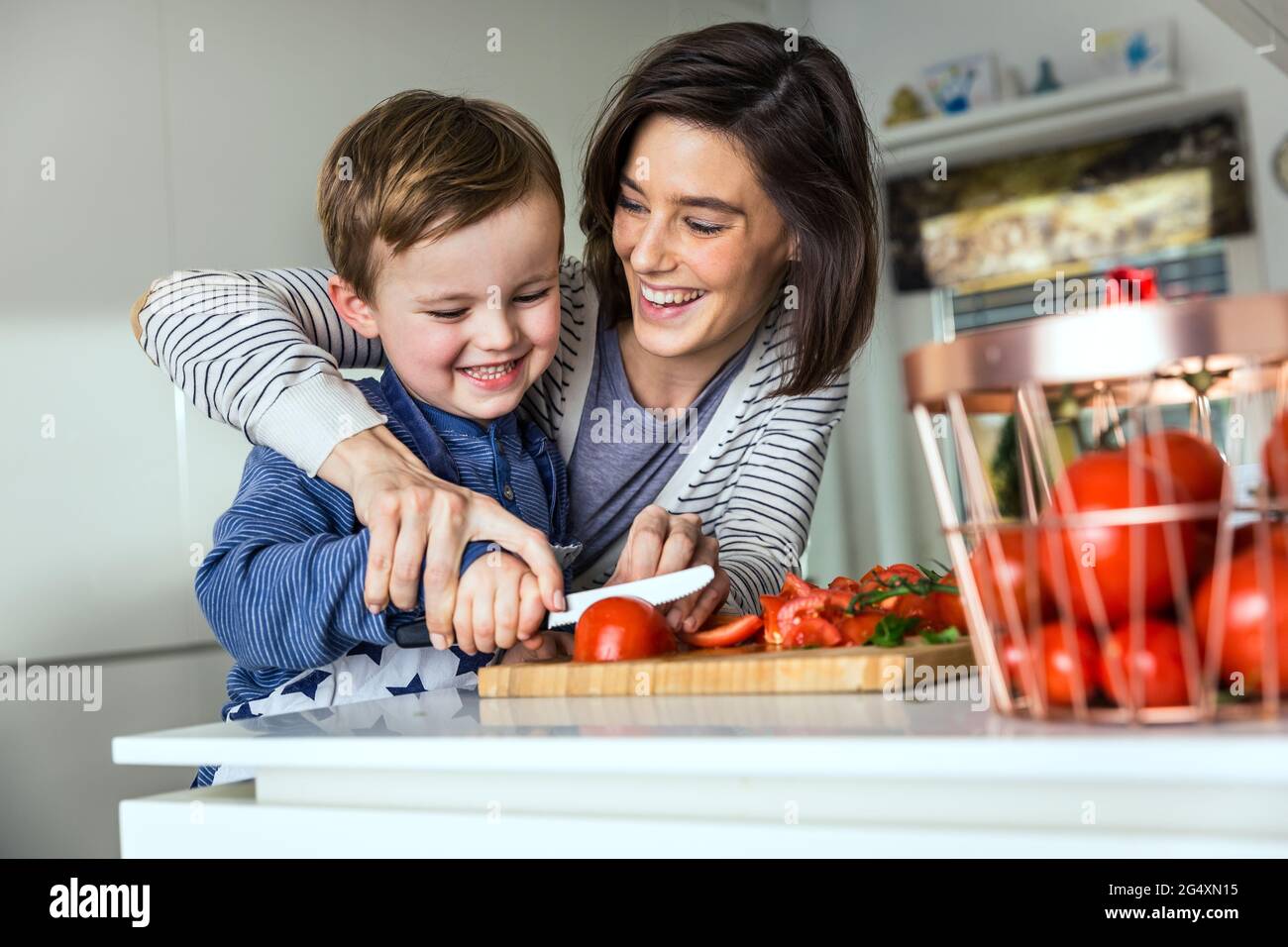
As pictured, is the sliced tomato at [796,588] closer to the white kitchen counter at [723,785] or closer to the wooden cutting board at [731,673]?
the wooden cutting board at [731,673]

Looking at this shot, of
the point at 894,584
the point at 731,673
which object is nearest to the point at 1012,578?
the point at 731,673

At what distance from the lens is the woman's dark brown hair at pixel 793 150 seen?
1307 mm

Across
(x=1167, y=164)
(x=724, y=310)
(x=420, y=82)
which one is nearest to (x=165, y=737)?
(x=724, y=310)

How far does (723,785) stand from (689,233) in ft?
2.58

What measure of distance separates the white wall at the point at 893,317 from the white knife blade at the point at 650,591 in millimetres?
2943

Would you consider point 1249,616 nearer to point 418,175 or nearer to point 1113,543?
point 1113,543

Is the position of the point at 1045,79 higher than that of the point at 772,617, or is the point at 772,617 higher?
the point at 1045,79

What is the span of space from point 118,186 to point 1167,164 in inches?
113

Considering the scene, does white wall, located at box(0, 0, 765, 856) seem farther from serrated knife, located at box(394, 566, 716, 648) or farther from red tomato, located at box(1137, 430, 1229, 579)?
red tomato, located at box(1137, 430, 1229, 579)

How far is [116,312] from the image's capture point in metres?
2.25

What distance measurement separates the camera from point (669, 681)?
2.88ft

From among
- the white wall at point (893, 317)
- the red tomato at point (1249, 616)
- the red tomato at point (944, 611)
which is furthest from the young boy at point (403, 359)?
the white wall at point (893, 317)
